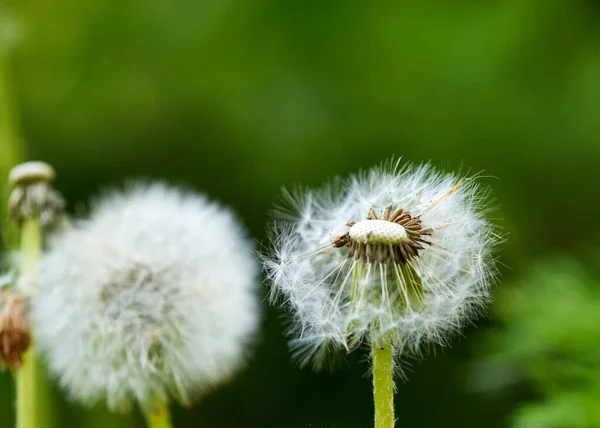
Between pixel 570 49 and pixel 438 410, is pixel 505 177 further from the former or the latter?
pixel 438 410

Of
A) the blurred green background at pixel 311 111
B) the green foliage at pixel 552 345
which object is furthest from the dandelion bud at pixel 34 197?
the blurred green background at pixel 311 111

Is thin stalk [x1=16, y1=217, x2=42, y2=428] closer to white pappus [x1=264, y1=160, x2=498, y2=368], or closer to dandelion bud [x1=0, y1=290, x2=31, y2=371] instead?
dandelion bud [x1=0, y1=290, x2=31, y2=371]

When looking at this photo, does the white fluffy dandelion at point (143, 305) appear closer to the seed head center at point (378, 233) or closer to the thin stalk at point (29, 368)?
the thin stalk at point (29, 368)

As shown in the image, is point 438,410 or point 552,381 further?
point 438,410

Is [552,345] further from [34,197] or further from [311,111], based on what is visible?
[311,111]

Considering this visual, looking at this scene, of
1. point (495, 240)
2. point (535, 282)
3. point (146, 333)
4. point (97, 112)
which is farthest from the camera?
point (97, 112)

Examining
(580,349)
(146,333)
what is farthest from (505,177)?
(146,333)

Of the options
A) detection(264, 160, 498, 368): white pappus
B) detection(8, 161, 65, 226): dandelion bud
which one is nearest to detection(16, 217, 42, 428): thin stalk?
detection(8, 161, 65, 226): dandelion bud
